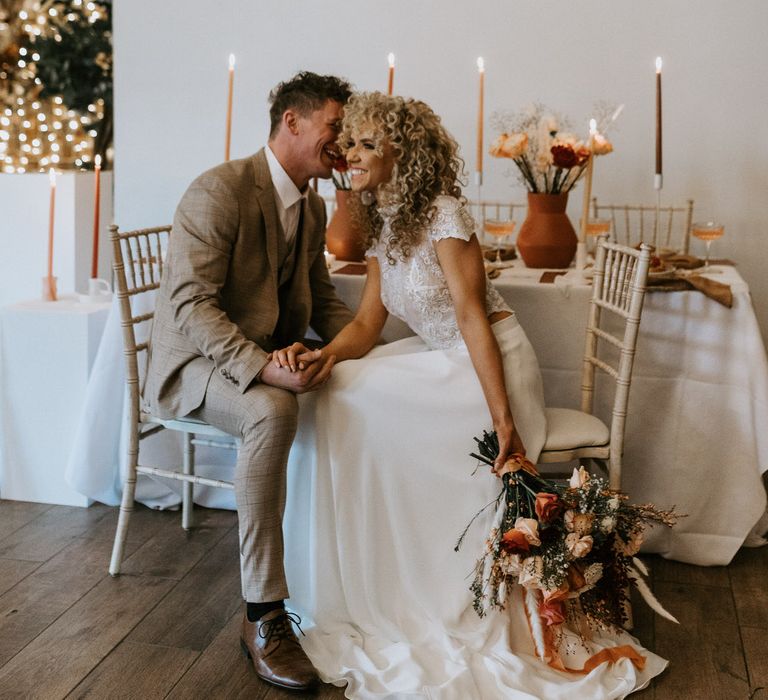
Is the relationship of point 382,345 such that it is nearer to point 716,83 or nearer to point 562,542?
point 562,542

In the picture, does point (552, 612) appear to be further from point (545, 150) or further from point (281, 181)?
point (545, 150)

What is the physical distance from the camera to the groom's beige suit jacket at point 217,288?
2.26m

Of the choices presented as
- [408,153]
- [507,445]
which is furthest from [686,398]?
[408,153]

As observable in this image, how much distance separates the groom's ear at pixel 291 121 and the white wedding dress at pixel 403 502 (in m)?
0.48

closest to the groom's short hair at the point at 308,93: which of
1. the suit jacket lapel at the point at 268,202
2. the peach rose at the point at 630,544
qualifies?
the suit jacket lapel at the point at 268,202

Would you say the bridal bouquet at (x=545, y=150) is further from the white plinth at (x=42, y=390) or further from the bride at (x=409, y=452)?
the white plinth at (x=42, y=390)

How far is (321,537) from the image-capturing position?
227cm

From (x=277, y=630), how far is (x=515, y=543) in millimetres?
553

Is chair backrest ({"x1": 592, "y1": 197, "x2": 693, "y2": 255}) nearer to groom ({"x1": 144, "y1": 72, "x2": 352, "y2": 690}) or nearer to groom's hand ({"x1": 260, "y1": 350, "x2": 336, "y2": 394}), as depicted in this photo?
groom ({"x1": 144, "y1": 72, "x2": 352, "y2": 690})

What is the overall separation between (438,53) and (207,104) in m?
1.01

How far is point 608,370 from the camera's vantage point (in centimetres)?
247

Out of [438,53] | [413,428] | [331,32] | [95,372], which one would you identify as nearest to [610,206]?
[438,53]

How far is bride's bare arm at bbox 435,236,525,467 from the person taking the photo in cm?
219

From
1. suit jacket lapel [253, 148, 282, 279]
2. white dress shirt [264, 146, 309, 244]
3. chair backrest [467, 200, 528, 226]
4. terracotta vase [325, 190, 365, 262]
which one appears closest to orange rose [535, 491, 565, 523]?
suit jacket lapel [253, 148, 282, 279]
